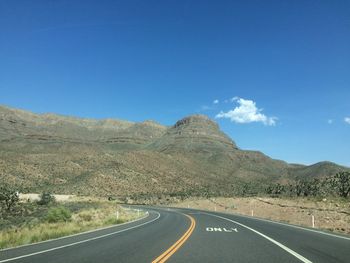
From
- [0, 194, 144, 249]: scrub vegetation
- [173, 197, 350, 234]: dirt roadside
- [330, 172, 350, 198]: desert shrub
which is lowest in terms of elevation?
[0, 194, 144, 249]: scrub vegetation

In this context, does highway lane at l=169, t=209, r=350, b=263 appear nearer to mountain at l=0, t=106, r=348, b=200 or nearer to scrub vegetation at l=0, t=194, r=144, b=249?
scrub vegetation at l=0, t=194, r=144, b=249

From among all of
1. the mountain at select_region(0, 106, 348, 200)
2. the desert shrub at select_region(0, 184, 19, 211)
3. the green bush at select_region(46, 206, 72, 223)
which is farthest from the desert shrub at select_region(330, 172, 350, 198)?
the desert shrub at select_region(0, 184, 19, 211)

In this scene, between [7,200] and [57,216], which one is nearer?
[57,216]

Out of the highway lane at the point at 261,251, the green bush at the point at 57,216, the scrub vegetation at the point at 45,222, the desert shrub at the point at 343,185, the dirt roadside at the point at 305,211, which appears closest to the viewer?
the highway lane at the point at 261,251

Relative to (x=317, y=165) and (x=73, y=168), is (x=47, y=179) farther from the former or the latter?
(x=317, y=165)

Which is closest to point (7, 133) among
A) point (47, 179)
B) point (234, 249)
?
point (47, 179)

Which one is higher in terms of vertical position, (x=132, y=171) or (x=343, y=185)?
(x=132, y=171)

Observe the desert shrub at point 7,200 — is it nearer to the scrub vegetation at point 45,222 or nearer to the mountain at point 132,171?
the scrub vegetation at point 45,222

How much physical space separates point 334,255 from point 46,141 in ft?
564

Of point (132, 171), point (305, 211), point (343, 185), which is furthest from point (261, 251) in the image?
point (132, 171)

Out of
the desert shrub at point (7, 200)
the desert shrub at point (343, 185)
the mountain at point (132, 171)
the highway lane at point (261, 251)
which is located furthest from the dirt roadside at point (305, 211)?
the mountain at point (132, 171)

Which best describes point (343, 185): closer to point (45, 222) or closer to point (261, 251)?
point (45, 222)

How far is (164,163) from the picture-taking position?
130m

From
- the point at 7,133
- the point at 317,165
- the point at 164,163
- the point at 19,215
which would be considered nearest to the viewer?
the point at 19,215
